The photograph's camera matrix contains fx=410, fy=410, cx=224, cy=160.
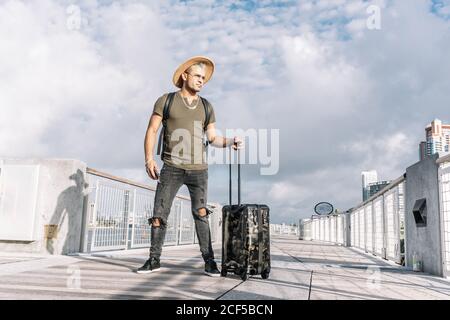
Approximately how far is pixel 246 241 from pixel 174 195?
834 mm

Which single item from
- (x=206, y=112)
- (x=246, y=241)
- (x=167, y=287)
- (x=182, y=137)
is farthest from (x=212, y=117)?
(x=167, y=287)

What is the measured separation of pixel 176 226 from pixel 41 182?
5894 mm

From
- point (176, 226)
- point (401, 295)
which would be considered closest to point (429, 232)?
point (401, 295)

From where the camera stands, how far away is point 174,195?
4.03 m

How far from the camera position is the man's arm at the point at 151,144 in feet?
12.8

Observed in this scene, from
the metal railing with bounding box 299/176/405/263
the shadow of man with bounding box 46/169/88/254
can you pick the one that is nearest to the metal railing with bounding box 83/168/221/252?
the shadow of man with bounding box 46/169/88/254

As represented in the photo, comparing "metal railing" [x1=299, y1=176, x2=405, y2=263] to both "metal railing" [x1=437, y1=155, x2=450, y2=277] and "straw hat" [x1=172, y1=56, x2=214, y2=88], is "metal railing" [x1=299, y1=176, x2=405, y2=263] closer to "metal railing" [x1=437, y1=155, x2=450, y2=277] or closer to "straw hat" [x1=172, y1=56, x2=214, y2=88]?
"metal railing" [x1=437, y1=155, x2=450, y2=277]

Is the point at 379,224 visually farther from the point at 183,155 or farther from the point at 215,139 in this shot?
the point at 183,155

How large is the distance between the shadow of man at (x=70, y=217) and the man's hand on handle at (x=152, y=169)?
309 centimetres

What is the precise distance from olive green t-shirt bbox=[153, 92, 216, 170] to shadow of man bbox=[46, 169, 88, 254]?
122 inches

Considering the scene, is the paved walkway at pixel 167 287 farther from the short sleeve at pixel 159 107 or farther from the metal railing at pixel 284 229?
the metal railing at pixel 284 229

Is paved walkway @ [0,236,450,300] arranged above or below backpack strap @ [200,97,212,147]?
below

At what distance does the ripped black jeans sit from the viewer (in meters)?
3.96

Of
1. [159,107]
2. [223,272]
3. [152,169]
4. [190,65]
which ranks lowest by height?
[223,272]
